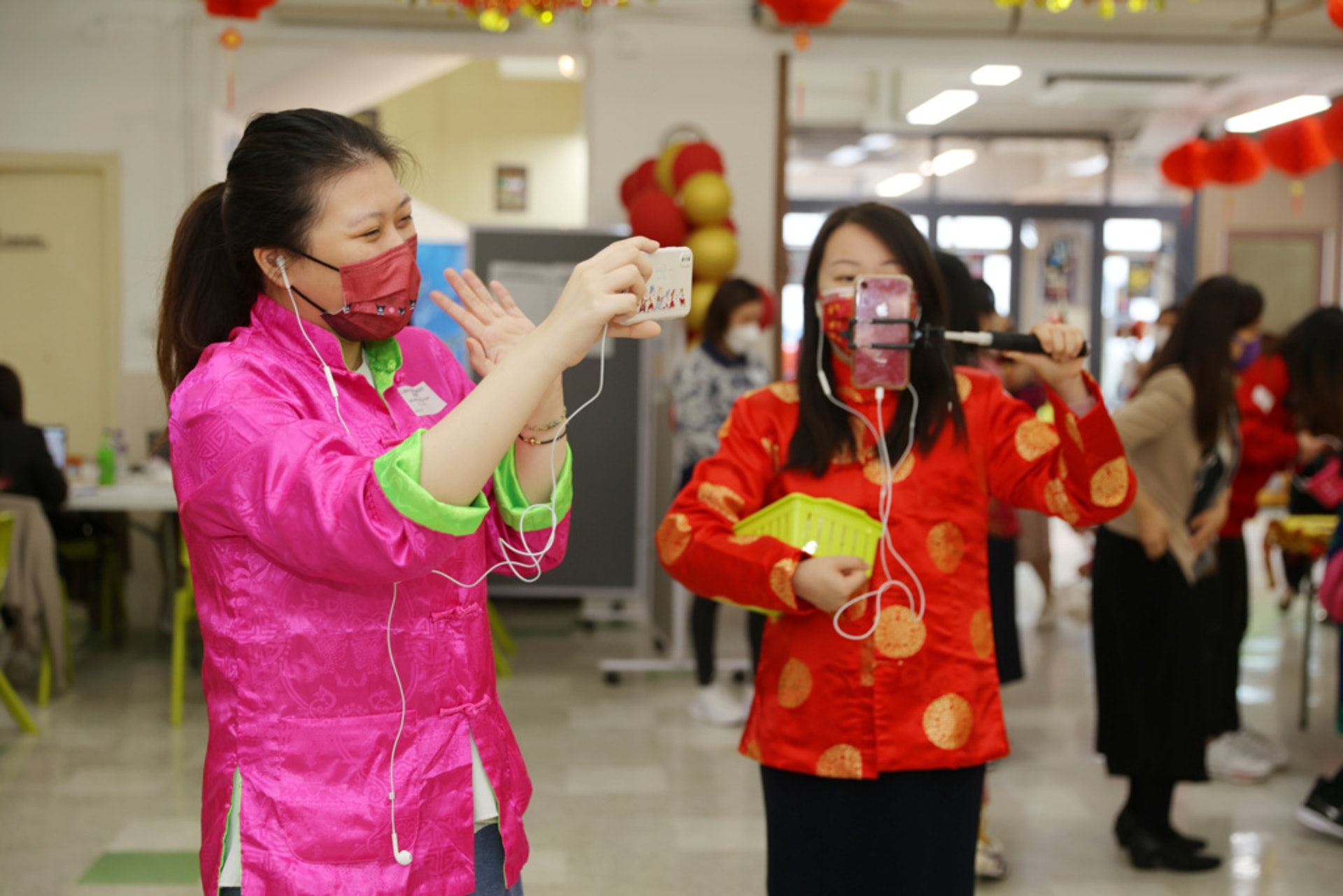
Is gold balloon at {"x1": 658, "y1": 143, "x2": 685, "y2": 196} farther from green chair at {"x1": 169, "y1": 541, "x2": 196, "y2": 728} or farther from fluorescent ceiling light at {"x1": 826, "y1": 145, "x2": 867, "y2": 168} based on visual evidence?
fluorescent ceiling light at {"x1": 826, "y1": 145, "x2": 867, "y2": 168}

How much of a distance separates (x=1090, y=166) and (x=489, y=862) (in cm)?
1117

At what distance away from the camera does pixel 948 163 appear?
11156mm

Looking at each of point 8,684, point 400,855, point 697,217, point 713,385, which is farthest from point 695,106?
point 400,855

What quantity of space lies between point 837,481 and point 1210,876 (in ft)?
6.95

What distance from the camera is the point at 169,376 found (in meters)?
1.42

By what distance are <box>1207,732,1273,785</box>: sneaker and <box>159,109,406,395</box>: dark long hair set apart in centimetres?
361

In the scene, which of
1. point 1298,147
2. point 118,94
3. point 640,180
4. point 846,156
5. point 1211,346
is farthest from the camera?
point 846,156

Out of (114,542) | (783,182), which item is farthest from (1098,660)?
(114,542)

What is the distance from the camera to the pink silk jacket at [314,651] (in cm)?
117

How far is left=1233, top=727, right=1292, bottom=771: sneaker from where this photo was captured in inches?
162

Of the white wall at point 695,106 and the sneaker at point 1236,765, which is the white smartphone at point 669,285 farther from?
the white wall at point 695,106

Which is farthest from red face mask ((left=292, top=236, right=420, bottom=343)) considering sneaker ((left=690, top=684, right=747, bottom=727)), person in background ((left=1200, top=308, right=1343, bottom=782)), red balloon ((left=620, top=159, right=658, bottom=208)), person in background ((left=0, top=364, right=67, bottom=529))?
red balloon ((left=620, top=159, right=658, bottom=208))

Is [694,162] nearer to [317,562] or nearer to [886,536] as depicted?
[886,536]

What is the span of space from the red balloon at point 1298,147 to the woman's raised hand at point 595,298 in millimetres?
7376
